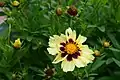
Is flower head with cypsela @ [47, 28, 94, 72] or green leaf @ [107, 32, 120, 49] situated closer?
flower head with cypsela @ [47, 28, 94, 72]

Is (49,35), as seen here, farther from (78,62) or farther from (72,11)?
(78,62)

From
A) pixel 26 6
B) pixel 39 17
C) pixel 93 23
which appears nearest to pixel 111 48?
pixel 93 23

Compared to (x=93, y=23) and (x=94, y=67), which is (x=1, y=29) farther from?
(x=94, y=67)

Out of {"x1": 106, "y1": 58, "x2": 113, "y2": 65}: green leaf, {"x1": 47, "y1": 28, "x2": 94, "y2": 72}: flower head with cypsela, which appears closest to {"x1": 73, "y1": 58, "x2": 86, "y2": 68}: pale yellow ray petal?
{"x1": 47, "y1": 28, "x2": 94, "y2": 72}: flower head with cypsela

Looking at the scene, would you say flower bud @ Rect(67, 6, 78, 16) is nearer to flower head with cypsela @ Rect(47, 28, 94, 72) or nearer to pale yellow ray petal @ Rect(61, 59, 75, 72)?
flower head with cypsela @ Rect(47, 28, 94, 72)

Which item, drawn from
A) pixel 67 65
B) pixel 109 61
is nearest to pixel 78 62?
pixel 67 65

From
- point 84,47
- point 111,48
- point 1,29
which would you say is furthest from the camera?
point 1,29
